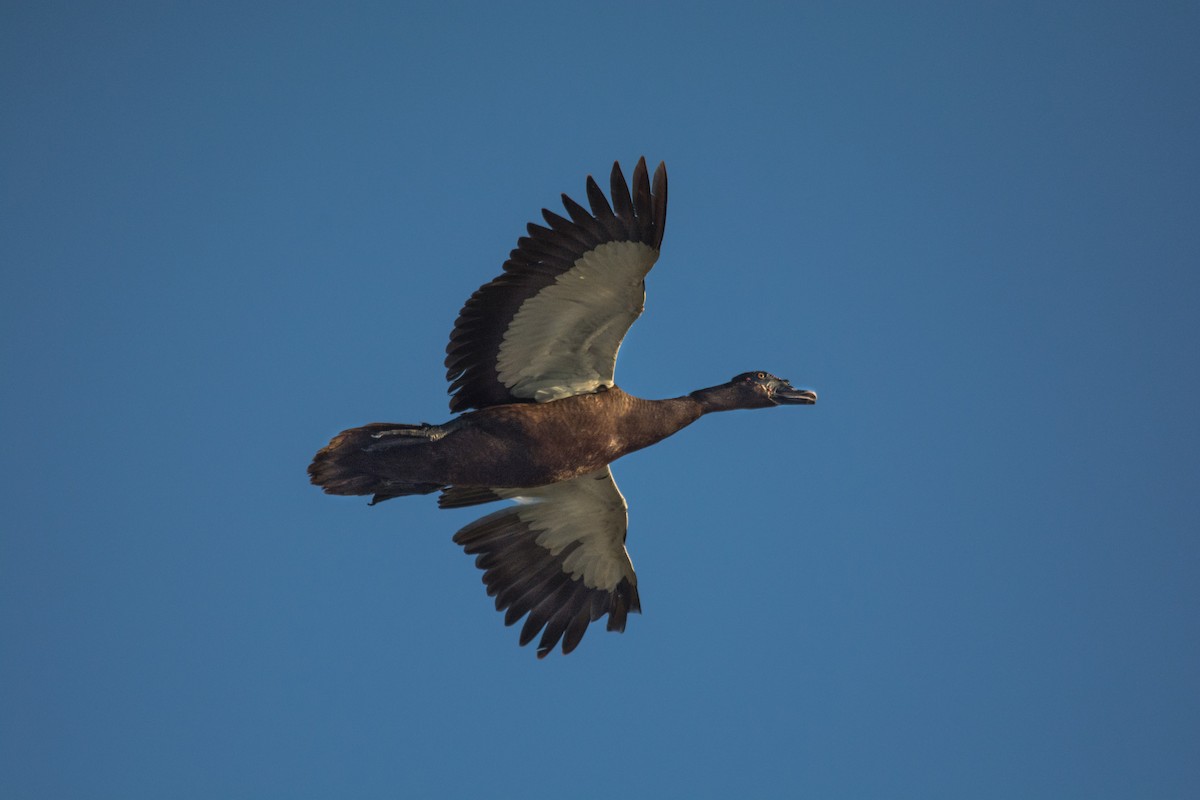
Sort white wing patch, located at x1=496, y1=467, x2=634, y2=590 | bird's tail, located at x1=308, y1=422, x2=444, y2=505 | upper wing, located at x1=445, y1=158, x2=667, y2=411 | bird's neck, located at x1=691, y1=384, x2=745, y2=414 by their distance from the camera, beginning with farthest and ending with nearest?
white wing patch, located at x1=496, y1=467, x2=634, y2=590
bird's neck, located at x1=691, y1=384, x2=745, y2=414
bird's tail, located at x1=308, y1=422, x2=444, y2=505
upper wing, located at x1=445, y1=158, x2=667, y2=411

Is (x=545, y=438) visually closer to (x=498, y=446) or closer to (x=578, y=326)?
(x=498, y=446)

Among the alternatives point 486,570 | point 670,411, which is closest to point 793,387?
point 670,411

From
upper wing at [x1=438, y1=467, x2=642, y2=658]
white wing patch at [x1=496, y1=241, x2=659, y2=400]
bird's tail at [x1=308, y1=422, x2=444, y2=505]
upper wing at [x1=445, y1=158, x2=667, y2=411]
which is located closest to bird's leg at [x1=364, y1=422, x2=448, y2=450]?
bird's tail at [x1=308, y1=422, x2=444, y2=505]

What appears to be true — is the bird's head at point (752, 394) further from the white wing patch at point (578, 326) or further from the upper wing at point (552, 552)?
the upper wing at point (552, 552)

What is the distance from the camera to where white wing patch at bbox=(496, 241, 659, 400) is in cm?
931

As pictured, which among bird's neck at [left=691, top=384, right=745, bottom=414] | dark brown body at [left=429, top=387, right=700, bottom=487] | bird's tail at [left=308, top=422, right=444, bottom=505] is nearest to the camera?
bird's tail at [left=308, top=422, right=444, bottom=505]

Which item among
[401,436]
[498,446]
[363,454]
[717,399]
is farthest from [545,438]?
[717,399]

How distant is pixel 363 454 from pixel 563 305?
166cm

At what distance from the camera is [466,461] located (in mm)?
9398

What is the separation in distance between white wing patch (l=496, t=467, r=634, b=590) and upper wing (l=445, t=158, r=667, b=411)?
3.11ft

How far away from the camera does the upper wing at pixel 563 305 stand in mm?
9180

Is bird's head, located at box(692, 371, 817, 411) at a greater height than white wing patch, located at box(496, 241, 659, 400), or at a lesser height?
lesser

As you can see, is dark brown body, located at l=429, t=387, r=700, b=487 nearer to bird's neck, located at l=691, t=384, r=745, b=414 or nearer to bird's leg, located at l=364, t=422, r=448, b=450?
bird's leg, located at l=364, t=422, r=448, b=450

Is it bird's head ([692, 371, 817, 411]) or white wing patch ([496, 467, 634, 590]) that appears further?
white wing patch ([496, 467, 634, 590])
